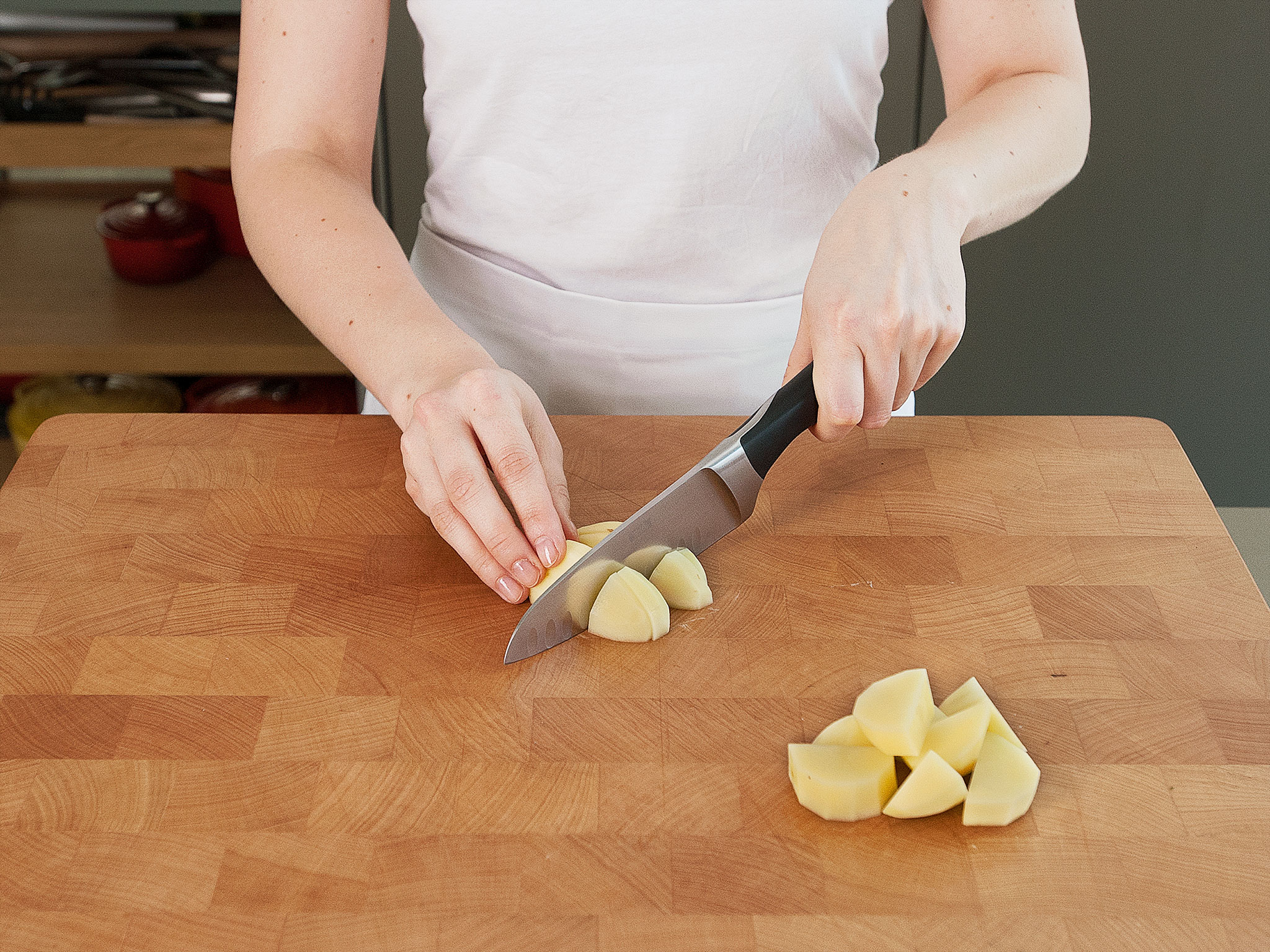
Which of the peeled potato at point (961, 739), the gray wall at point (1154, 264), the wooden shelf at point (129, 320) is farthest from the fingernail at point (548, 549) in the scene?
the gray wall at point (1154, 264)

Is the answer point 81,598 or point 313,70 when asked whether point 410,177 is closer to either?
point 313,70

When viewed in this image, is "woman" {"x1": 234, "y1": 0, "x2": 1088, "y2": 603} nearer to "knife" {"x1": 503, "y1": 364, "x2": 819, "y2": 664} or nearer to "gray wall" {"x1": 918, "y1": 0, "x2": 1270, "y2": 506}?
"knife" {"x1": 503, "y1": 364, "x2": 819, "y2": 664}

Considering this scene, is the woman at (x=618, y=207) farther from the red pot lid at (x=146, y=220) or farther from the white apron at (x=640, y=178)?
the red pot lid at (x=146, y=220)

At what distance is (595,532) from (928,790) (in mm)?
318

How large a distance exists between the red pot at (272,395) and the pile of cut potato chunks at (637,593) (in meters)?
1.38

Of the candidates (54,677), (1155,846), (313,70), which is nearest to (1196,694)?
(1155,846)

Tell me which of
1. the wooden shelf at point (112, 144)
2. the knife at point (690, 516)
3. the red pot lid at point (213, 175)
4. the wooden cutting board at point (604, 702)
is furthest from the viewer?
the red pot lid at point (213, 175)

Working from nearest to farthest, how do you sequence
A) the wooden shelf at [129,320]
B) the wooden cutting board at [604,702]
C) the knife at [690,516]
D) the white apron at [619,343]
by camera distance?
the wooden cutting board at [604,702], the knife at [690,516], the white apron at [619,343], the wooden shelf at [129,320]

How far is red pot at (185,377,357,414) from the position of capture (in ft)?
6.95

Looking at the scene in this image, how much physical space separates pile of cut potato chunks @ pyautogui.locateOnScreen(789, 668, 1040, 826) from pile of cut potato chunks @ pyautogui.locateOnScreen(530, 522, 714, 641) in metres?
0.15

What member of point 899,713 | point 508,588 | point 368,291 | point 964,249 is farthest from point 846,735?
point 964,249

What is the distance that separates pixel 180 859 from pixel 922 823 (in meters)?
0.44

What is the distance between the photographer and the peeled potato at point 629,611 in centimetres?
82

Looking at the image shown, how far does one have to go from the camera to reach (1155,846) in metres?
0.68
